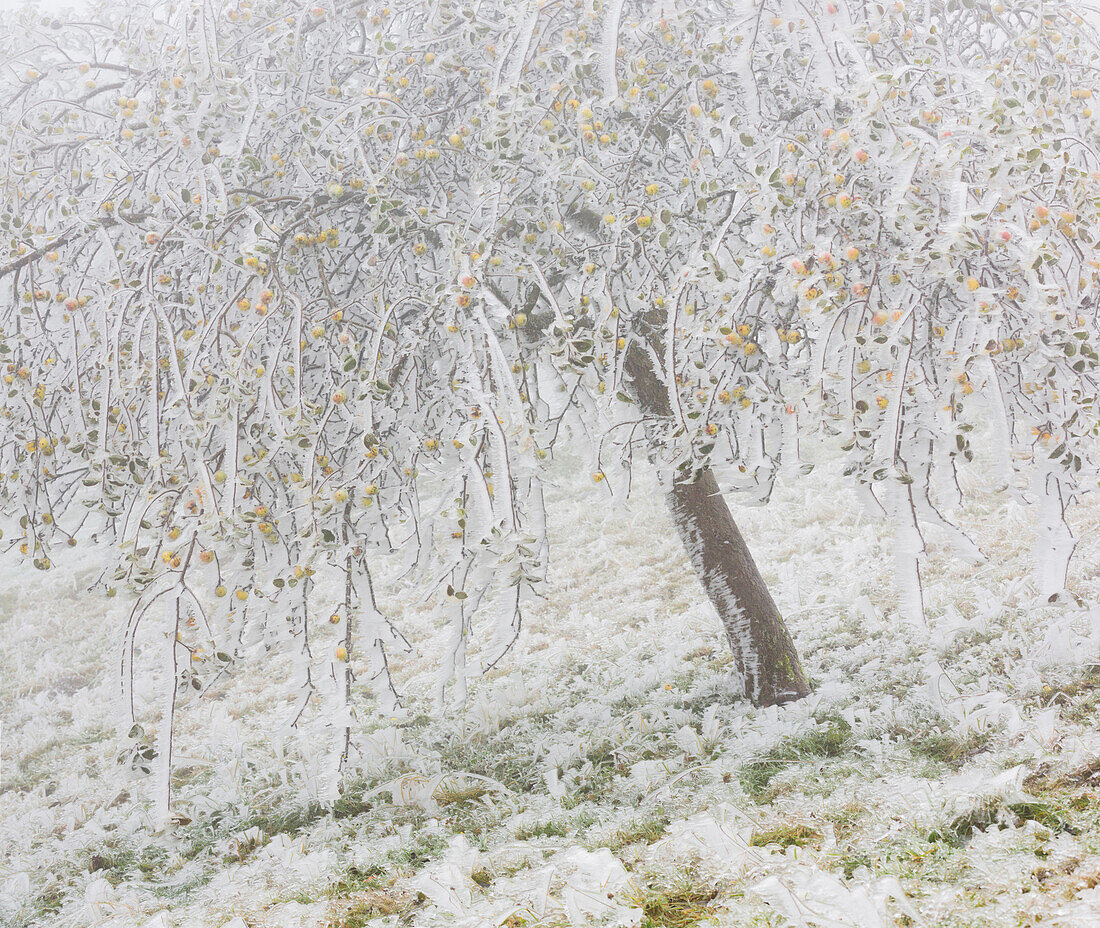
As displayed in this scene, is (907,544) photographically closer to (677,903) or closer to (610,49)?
(677,903)

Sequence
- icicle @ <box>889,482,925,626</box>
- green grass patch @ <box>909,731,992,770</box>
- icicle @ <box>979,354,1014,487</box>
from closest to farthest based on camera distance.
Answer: icicle @ <box>979,354,1014,487</box>
icicle @ <box>889,482,925,626</box>
green grass patch @ <box>909,731,992,770</box>

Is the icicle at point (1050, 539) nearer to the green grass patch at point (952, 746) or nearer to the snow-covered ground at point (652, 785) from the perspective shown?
the snow-covered ground at point (652, 785)

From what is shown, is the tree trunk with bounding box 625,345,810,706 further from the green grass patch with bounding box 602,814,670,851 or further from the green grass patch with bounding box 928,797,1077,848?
the green grass patch with bounding box 928,797,1077,848

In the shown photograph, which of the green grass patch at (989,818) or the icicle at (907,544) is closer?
the icicle at (907,544)

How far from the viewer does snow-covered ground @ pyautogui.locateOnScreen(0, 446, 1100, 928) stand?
2.63 m

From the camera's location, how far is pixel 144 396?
360cm

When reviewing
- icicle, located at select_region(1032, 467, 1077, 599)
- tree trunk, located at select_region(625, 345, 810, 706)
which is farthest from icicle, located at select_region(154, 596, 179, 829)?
tree trunk, located at select_region(625, 345, 810, 706)

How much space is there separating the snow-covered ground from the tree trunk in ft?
0.69

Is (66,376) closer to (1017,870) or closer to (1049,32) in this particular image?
(1017,870)

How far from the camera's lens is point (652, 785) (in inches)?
159

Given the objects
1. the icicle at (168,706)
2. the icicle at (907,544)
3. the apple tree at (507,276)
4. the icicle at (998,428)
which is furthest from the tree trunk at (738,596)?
the icicle at (168,706)

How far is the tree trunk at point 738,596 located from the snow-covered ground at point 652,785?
21 cm

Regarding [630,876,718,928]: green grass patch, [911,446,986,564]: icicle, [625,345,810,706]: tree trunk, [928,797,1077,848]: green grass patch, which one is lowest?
[928,797,1077,848]: green grass patch

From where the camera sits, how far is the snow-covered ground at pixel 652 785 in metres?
2.63
